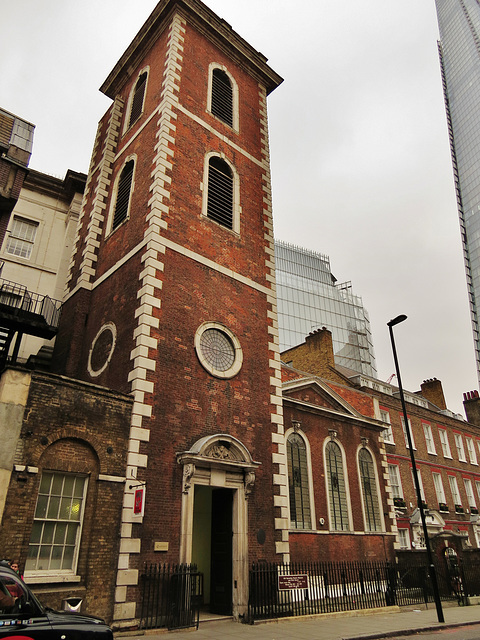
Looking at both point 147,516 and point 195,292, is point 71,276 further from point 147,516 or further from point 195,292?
point 147,516

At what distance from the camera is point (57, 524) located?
10836 mm

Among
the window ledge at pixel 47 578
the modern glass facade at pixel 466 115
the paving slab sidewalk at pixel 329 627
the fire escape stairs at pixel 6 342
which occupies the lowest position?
the paving slab sidewalk at pixel 329 627

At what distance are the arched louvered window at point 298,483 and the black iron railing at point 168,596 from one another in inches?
319

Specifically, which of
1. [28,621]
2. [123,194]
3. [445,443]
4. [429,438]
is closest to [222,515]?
[28,621]

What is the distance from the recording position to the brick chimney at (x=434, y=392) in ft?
134

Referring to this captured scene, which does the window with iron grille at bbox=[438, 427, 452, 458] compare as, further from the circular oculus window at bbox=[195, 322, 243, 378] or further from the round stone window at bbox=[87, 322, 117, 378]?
the round stone window at bbox=[87, 322, 117, 378]

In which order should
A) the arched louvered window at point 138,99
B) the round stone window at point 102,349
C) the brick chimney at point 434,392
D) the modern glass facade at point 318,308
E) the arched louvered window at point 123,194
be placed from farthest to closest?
the modern glass facade at point 318,308 → the brick chimney at point 434,392 → the arched louvered window at point 138,99 → the arched louvered window at point 123,194 → the round stone window at point 102,349

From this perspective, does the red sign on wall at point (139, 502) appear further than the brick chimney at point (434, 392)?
No

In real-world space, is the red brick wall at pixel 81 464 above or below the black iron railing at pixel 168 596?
above

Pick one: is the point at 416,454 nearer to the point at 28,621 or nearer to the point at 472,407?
the point at 472,407

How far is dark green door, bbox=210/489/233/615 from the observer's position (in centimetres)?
1337

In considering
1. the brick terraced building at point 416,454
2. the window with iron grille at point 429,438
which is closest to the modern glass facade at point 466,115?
the brick terraced building at point 416,454

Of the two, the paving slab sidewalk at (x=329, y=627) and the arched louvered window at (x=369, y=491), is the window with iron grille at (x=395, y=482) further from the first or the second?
the paving slab sidewalk at (x=329, y=627)

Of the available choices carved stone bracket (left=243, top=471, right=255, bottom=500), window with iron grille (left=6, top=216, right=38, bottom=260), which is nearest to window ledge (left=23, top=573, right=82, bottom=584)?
carved stone bracket (left=243, top=471, right=255, bottom=500)
